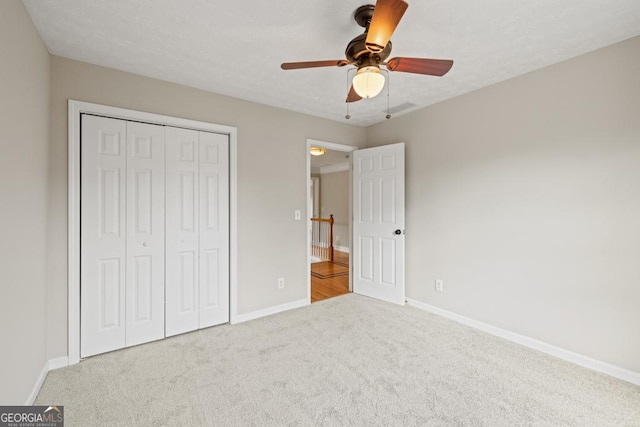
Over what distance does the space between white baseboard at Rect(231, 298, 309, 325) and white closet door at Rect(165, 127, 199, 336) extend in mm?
428

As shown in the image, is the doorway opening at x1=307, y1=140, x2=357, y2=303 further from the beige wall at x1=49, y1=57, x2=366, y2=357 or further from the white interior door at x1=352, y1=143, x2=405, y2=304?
the beige wall at x1=49, y1=57, x2=366, y2=357

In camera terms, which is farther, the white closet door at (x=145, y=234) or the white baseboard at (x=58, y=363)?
the white closet door at (x=145, y=234)

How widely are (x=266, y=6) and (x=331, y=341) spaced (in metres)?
2.67

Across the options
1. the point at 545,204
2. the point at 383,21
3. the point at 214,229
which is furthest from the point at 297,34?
the point at 545,204

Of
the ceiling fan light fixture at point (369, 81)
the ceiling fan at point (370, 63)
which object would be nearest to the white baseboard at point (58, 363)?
the ceiling fan at point (370, 63)

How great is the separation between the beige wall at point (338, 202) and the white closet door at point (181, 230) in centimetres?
498

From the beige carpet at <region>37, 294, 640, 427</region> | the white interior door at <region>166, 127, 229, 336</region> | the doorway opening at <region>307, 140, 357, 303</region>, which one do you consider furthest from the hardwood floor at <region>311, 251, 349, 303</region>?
the white interior door at <region>166, 127, 229, 336</region>

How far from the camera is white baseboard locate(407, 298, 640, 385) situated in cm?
211

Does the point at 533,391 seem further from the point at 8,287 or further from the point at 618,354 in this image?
the point at 8,287

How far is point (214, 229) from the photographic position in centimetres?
304

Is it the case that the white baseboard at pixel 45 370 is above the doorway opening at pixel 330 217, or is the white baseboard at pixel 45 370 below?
below

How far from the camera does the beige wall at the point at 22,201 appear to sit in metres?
1.45

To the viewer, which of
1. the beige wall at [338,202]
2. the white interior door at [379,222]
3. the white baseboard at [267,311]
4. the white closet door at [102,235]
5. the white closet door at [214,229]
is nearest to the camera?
the white closet door at [102,235]

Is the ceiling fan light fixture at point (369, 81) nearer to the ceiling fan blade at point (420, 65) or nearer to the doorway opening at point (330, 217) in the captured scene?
the ceiling fan blade at point (420, 65)
